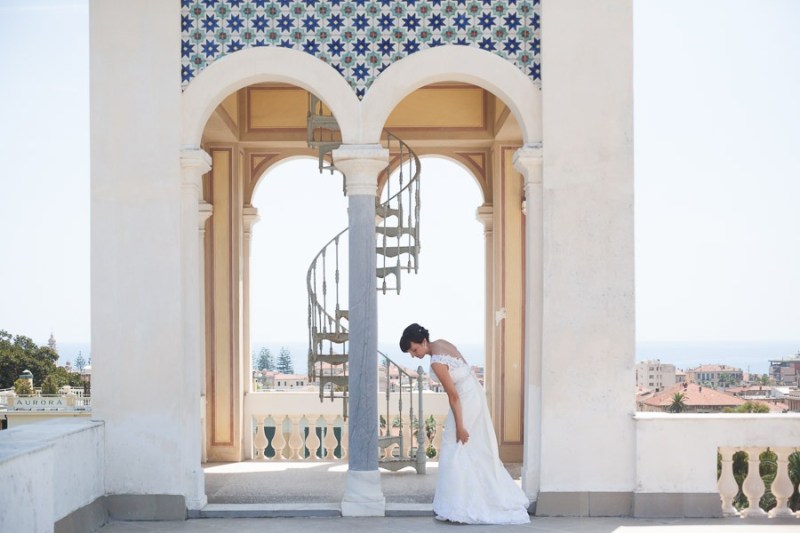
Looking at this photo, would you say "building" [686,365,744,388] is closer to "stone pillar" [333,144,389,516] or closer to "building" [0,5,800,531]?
"building" [0,5,800,531]

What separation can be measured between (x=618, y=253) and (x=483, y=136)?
12.3ft

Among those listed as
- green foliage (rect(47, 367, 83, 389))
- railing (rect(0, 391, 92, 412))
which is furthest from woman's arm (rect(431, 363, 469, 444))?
green foliage (rect(47, 367, 83, 389))

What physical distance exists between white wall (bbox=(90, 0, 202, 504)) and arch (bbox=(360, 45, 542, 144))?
1.53 meters

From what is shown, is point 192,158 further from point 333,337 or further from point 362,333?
point 333,337

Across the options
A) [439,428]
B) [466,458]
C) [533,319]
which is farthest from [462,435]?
[439,428]

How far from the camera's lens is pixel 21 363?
6700cm

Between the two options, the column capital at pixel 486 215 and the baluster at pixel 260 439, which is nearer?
the baluster at pixel 260 439

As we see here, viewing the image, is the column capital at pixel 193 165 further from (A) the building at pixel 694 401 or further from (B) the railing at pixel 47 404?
(A) the building at pixel 694 401

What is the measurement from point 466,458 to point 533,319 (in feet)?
4.01

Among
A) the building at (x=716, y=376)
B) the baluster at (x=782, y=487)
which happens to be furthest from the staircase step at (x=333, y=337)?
the building at (x=716, y=376)

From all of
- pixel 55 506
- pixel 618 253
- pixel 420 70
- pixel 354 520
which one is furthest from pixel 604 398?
pixel 55 506

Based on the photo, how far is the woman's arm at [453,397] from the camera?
25.1 feet

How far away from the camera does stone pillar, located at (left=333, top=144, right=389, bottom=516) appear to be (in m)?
8.08

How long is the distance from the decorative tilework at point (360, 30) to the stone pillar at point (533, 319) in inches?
26.8
